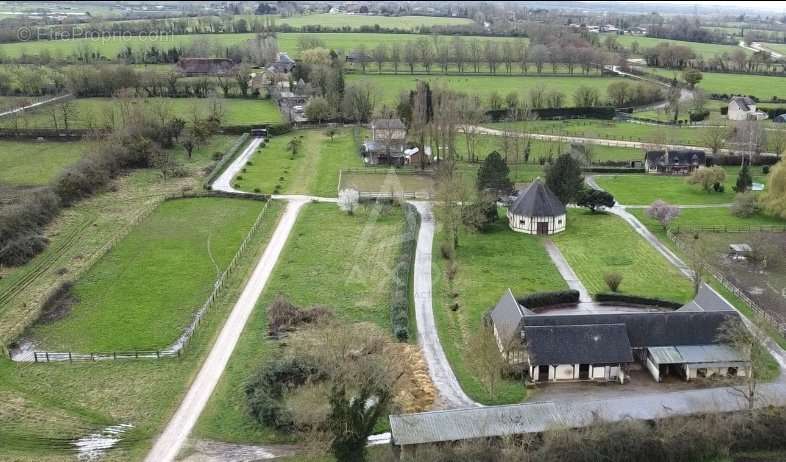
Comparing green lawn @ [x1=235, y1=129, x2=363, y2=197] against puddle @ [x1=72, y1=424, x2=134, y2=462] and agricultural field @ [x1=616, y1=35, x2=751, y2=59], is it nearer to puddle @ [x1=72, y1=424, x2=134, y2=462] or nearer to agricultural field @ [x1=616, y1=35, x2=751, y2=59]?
puddle @ [x1=72, y1=424, x2=134, y2=462]

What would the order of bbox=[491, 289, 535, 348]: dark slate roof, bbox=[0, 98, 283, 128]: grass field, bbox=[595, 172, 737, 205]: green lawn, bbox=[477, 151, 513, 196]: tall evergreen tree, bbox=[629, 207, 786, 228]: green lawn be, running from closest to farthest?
bbox=[491, 289, 535, 348]: dark slate roof
bbox=[629, 207, 786, 228]: green lawn
bbox=[477, 151, 513, 196]: tall evergreen tree
bbox=[595, 172, 737, 205]: green lawn
bbox=[0, 98, 283, 128]: grass field

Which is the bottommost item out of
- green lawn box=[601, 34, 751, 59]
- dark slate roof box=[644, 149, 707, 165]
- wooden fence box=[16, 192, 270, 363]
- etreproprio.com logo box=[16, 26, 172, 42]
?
wooden fence box=[16, 192, 270, 363]

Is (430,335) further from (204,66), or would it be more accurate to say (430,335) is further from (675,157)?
(204,66)

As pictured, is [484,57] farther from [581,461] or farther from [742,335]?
[581,461]

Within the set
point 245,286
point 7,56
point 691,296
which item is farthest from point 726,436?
point 7,56

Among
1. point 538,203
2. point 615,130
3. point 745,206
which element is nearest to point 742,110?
point 615,130

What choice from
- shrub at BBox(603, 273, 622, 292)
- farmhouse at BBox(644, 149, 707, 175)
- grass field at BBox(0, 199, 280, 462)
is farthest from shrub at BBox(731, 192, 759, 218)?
grass field at BBox(0, 199, 280, 462)

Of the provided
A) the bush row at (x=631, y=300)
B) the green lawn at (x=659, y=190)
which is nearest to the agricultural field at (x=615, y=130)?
the green lawn at (x=659, y=190)
